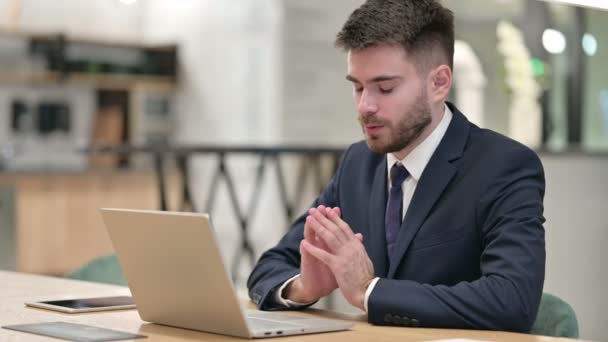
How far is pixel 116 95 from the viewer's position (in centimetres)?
901

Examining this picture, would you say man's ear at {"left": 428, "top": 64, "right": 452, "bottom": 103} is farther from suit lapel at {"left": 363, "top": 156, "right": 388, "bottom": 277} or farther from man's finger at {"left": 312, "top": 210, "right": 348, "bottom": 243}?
man's finger at {"left": 312, "top": 210, "right": 348, "bottom": 243}

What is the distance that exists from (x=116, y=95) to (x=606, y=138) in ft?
14.2

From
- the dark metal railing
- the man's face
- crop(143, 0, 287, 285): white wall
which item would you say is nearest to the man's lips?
the man's face

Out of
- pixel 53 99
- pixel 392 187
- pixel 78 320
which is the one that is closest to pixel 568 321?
pixel 392 187

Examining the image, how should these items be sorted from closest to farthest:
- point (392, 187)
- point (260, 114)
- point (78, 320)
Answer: point (78, 320), point (392, 187), point (260, 114)

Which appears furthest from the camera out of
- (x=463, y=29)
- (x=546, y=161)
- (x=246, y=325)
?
(x=463, y=29)

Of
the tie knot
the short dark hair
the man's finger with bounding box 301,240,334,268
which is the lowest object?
the man's finger with bounding box 301,240,334,268

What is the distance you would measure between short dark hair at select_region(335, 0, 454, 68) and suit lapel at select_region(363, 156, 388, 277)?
274mm

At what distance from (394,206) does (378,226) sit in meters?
0.05

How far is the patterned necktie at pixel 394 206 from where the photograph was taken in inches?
86.7

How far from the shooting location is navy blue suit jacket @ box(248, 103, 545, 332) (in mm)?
1917

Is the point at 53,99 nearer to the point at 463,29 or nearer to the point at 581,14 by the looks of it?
the point at 463,29

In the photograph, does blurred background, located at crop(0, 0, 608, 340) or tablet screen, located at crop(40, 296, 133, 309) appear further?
blurred background, located at crop(0, 0, 608, 340)

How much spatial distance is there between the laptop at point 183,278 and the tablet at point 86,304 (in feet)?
0.64
